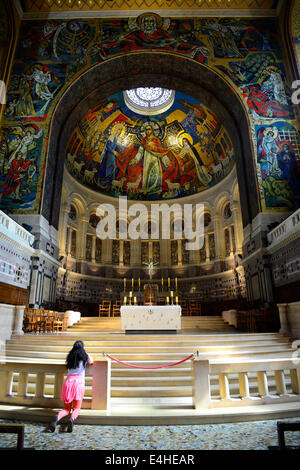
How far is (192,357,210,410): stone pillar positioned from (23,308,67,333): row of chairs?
839cm

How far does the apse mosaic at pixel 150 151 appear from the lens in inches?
885

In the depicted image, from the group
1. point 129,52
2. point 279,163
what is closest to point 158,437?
point 279,163

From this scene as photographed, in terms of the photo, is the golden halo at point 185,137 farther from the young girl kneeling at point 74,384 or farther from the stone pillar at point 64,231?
the young girl kneeling at point 74,384

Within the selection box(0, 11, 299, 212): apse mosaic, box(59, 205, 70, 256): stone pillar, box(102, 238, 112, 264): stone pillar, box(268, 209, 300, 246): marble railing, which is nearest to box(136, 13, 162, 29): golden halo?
box(0, 11, 299, 212): apse mosaic

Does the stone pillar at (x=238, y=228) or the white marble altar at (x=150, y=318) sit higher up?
the stone pillar at (x=238, y=228)

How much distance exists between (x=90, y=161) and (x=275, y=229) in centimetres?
1629

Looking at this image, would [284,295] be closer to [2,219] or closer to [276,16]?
[2,219]

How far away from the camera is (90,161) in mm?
23906

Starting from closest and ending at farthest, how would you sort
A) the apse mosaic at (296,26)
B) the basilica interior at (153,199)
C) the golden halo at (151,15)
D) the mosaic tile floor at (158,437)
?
the mosaic tile floor at (158,437) → the basilica interior at (153,199) → the apse mosaic at (296,26) → the golden halo at (151,15)

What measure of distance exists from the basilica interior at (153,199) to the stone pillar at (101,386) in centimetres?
2

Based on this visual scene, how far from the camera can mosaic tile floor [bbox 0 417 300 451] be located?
3369mm

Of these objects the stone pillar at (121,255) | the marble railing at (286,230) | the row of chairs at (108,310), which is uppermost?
the stone pillar at (121,255)

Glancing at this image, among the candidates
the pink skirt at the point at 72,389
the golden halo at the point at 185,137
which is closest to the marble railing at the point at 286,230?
the pink skirt at the point at 72,389

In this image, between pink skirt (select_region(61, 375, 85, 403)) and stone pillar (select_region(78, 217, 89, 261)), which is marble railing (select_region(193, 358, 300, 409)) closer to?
pink skirt (select_region(61, 375, 85, 403))
